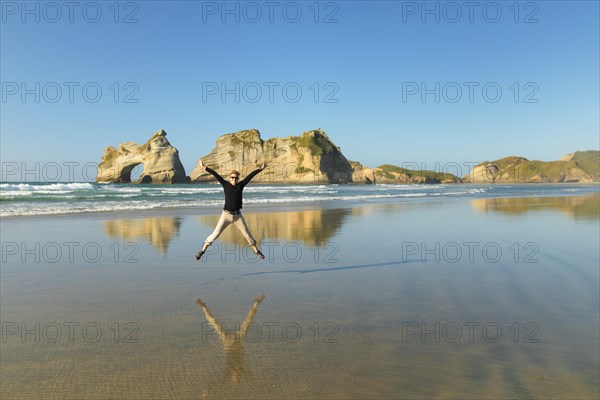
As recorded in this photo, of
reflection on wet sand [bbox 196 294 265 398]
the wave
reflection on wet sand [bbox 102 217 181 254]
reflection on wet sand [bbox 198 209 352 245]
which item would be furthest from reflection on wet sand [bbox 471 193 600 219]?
the wave

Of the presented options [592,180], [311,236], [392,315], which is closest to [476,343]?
[392,315]

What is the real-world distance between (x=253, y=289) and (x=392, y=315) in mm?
2508

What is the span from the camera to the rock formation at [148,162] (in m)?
122

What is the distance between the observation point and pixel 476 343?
14.4 ft

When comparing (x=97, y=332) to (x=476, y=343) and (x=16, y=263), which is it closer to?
(x=476, y=343)

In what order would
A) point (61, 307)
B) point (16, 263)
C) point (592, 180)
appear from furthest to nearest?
point (592, 180), point (16, 263), point (61, 307)

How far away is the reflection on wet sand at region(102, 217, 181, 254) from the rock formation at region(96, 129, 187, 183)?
111147 millimetres

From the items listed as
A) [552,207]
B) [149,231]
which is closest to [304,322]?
[149,231]

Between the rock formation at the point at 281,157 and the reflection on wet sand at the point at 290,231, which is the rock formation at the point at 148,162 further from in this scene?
the reflection on wet sand at the point at 290,231

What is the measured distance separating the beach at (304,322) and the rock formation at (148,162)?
385 feet

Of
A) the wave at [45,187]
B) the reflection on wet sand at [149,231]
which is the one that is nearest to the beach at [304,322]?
the reflection on wet sand at [149,231]

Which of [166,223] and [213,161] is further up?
[213,161]

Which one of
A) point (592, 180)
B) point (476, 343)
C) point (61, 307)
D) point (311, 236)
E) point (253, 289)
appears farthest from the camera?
point (592, 180)

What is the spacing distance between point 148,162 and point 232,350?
127546 millimetres
